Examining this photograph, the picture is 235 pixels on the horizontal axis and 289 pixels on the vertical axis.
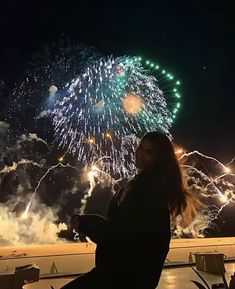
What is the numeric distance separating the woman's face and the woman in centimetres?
11

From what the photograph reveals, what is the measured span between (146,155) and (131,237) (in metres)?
0.46

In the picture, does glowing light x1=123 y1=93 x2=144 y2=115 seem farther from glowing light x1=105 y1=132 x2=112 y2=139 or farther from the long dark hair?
the long dark hair

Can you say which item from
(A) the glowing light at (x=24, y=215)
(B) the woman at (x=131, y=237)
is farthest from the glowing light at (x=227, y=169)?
(B) the woman at (x=131, y=237)

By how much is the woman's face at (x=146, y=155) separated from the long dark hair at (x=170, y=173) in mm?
16

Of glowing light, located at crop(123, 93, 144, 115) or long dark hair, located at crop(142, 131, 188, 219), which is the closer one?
long dark hair, located at crop(142, 131, 188, 219)

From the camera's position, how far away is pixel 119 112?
16.4 m

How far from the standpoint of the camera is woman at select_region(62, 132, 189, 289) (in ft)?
5.24

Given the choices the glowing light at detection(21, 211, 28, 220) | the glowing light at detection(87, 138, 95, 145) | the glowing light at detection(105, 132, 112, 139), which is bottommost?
the glowing light at detection(21, 211, 28, 220)

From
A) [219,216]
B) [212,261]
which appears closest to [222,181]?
[219,216]

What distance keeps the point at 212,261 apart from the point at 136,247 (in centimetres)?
559

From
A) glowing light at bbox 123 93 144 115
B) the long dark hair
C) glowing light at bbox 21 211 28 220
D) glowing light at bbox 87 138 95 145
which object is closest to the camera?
the long dark hair

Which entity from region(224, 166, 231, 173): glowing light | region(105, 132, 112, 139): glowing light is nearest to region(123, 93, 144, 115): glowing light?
region(105, 132, 112, 139): glowing light

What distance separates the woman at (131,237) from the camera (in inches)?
62.8

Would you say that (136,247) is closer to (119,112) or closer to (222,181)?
(119,112)
